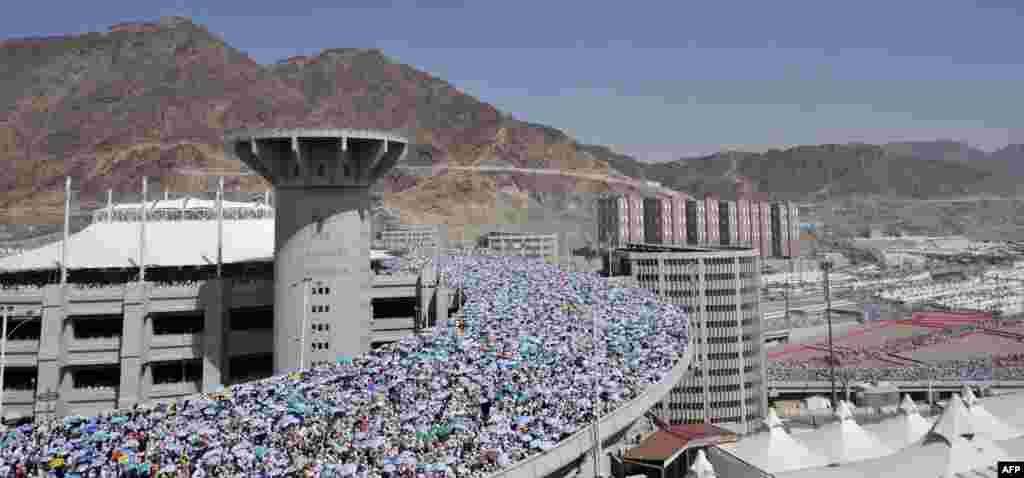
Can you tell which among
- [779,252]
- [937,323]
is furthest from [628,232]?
[937,323]

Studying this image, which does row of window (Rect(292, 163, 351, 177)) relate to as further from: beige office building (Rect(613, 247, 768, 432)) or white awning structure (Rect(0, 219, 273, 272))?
beige office building (Rect(613, 247, 768, 432))

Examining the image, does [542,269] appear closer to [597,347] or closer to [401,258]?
[401,258]

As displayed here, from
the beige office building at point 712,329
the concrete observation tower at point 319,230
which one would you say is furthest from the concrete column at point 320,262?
the beige office building at point 712,329

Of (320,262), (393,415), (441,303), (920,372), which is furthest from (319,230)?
(920,372)

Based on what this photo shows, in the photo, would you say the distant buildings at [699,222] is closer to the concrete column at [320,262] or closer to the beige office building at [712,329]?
the beige office building at [712,329]

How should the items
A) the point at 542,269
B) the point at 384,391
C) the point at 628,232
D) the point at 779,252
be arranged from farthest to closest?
1. the point at 779,252
2. the point at 628,232
3. the point at 542,269
4. the point at 384,391

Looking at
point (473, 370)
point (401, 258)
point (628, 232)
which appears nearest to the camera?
point (473, 370)

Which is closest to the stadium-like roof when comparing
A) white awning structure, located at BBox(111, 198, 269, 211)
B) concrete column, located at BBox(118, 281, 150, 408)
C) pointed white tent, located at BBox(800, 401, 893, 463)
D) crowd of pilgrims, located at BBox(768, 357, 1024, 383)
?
white awning structure, located at BBox(111, 198, 269, 211)
